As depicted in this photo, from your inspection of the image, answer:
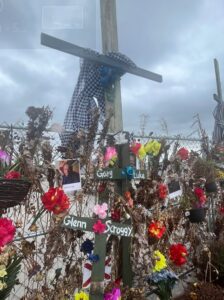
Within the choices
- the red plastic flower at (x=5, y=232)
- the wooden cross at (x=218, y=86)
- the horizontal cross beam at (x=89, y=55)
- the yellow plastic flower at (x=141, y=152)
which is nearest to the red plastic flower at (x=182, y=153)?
the yellow plastic flower at (x=141, y=152)

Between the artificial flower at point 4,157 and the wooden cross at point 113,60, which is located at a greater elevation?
the wooden cross at point 113,60

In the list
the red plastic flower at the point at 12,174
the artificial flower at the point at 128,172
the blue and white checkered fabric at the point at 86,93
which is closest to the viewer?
the red plastic flower at the point at 12,174

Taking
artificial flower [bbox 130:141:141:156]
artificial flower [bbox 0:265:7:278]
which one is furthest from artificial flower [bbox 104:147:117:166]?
artificial flower [bbox 0:265:7:278]

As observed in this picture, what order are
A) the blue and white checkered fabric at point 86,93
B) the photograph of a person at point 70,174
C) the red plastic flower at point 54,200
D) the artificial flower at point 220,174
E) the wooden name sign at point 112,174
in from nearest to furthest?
the red plastic flower at point 54,200 < the photograph of a person at point 70,174 < the wooden name sign at point 112,174 < the blue and white checkered fabric at point 86,93 < the artificial flower at point 220,174

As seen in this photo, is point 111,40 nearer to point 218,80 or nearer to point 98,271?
point 98,271

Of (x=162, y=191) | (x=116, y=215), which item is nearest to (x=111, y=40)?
(x=162, y=191)

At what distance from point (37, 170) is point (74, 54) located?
1.17 m

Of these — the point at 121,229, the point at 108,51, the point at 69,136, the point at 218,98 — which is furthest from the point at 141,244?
the point at 218,98

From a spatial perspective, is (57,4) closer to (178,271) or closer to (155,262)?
(155,262)

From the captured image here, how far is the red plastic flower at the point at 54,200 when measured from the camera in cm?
175

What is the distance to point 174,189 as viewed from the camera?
2.77 metres

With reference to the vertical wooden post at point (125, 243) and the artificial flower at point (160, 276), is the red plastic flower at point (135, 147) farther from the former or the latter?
the artificial flower at point (160, 276)

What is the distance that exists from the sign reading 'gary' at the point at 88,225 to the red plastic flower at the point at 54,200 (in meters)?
0.08

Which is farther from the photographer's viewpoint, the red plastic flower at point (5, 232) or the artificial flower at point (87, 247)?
the artificial flower at point (87, 247)
